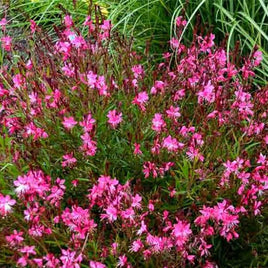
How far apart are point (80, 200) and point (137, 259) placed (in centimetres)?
44

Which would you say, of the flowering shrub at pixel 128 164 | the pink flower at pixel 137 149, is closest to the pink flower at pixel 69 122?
the flowering shrub at pixel 128 164

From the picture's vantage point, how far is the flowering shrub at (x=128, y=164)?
2139 millimetres

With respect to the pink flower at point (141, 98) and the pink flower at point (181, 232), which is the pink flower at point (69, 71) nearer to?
the pink flower at point (141, 98)

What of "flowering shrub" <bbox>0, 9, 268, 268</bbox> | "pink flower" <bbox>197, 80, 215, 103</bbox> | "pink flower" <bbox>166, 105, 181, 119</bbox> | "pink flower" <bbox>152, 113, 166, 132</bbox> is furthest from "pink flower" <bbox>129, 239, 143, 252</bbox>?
"pink flower" <bbox>197, 80, 215, 103</bbox>

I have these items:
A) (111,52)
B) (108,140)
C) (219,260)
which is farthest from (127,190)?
(111,52)

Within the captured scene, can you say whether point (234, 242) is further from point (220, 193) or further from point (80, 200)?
point (80, 200)

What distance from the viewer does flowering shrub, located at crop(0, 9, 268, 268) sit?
214cm

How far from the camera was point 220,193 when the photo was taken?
2402 millimetres

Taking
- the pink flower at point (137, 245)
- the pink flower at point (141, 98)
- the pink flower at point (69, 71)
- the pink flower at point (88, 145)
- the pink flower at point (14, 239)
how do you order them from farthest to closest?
the pink flower at point (69, 71), the pink flower at point (141, 98), the pink flower at point (88, 145), the pink flower at point (137, 245), the pink flower at point (14, 239)

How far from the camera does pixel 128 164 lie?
103 inches

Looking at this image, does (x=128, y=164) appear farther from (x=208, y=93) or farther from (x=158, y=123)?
(x=208, y=93)

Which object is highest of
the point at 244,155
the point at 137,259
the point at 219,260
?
the point at 244,155

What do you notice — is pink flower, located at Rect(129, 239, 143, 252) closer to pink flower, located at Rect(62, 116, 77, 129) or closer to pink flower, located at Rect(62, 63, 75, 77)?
pink flower, located at Rect(62, 116, 77, 129)

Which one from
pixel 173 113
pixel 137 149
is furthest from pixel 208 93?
pixel 137 149
